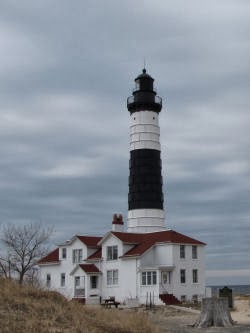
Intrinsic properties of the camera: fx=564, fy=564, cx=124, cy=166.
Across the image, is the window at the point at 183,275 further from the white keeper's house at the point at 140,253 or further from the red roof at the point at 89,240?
the red roof at the point at 89,240

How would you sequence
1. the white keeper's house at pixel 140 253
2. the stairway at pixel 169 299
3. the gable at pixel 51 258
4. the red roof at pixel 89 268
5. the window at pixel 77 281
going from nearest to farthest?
the stairway at pixel 169 299 → the white keeper's house at pixel 140 253 → the red roof at pixel 89 268 → the window at pixel 77 281 → the gable at pixel 51 258

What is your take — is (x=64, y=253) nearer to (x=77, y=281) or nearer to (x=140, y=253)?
(x=77, y=281)

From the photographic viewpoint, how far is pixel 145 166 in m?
54.5

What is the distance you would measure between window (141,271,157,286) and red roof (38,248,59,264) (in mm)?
12125

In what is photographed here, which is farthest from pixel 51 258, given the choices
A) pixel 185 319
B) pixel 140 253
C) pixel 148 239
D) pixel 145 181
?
pixel 185 319

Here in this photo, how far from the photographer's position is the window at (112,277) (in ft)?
164

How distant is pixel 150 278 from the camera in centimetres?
4672

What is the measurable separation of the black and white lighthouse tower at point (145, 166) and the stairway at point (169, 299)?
8800 mm

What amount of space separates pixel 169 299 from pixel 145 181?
517 inches

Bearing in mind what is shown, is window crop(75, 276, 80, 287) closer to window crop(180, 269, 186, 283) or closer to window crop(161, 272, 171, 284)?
window crop(161, 272, 171, 284)

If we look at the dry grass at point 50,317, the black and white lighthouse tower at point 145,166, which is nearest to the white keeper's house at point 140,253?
the black and white lighthouse tower at point 145,166

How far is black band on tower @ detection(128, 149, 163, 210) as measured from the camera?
54.0 m

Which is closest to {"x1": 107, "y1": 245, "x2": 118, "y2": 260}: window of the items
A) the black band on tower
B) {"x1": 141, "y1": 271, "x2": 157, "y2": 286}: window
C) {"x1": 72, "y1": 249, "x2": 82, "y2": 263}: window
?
{"x1": 141, "y1": 271, "x2": 157, "y2": 286}: window

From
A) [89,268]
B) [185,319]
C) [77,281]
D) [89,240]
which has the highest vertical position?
[89,240]
